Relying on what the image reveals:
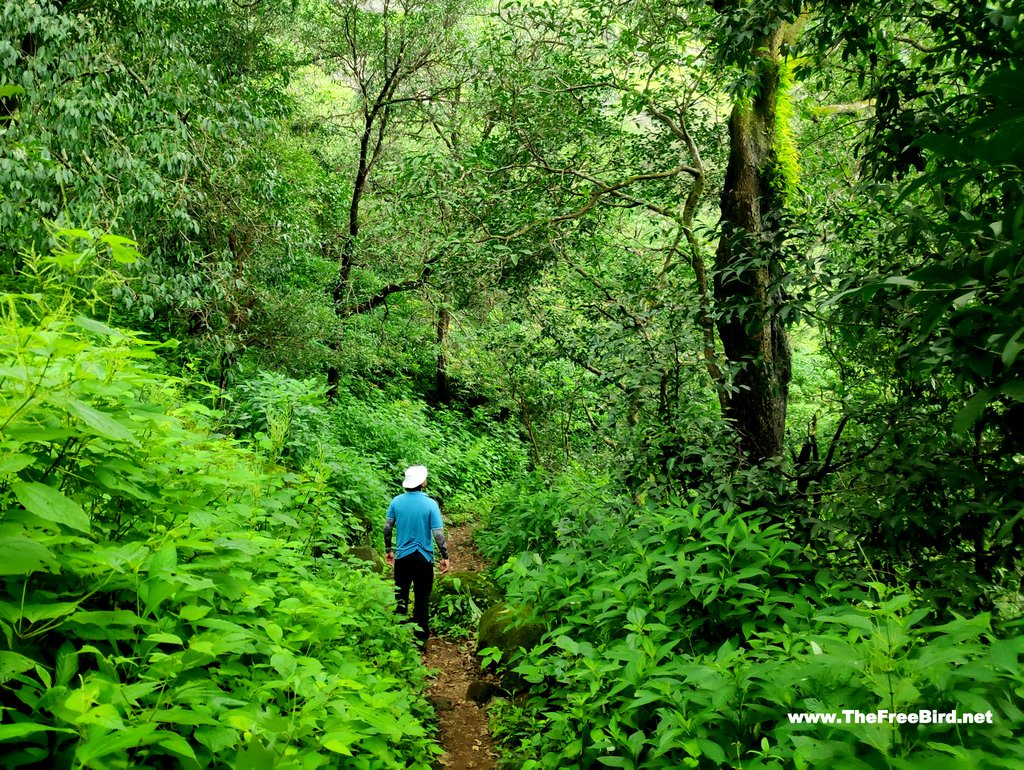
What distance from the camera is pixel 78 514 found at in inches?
74.9

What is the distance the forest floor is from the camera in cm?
480

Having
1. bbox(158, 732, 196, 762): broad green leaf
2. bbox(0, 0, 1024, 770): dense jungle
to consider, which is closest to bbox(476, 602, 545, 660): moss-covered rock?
bbox(0, 0, 1024, 770): dense jungle

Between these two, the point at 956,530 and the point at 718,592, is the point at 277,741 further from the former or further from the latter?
the point at 956,530

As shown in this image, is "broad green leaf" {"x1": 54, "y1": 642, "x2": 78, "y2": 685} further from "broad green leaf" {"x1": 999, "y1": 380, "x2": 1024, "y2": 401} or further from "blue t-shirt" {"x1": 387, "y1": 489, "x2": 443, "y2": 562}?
"blue t-shirt" {"x1": 387, "y1": 489, "x2": 443, "y2": 562}

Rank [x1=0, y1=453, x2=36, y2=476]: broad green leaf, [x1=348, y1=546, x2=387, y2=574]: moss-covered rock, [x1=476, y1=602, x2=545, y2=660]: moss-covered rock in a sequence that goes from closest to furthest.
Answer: [x1=0, y1=453, x2=36, y2=476]: broad green leaf, [x1=476, y1=602, x2=545, y2=660]: moss-covered rock, [x1=348, y1=546, x2=387, y2=574]: moss-covered rock

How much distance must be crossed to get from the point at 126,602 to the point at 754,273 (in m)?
5.15

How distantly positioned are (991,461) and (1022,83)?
3.65 metres

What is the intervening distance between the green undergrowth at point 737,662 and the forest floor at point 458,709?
239 millimetres

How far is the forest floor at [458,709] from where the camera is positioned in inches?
189

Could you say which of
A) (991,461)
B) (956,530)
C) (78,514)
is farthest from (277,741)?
(991,461)

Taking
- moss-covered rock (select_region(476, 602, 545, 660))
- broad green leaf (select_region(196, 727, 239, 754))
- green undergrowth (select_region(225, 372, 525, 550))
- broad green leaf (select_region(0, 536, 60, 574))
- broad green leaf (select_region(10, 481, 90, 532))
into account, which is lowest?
moss-covered rock (select_region(476, 602, 545, 660))

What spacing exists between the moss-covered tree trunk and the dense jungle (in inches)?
1.7

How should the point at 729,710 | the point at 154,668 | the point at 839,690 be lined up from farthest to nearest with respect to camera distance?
1. the point at 729,710
2. the point at 839,690
3. the point at 154,668

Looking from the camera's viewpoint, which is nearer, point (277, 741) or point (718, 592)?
point (277, 741)
